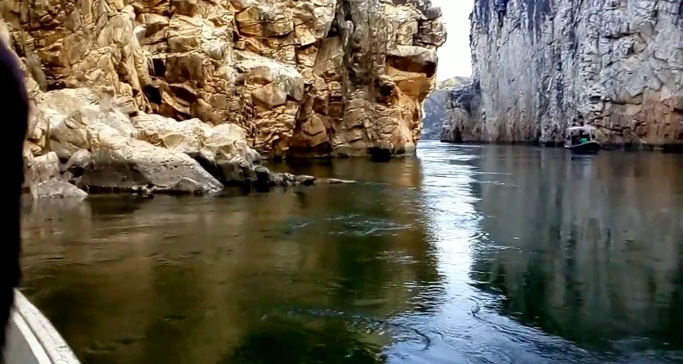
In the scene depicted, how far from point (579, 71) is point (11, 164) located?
202 feet

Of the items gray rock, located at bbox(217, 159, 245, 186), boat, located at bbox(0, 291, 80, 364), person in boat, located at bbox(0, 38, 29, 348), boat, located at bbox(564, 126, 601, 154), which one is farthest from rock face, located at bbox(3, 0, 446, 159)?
person in boat, located at bbox(0, 38, 29, 348)

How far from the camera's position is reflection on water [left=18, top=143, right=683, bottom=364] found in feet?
20.3

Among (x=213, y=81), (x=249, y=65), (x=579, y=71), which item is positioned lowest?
(x=213, y=81)

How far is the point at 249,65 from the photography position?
3488 centimetres

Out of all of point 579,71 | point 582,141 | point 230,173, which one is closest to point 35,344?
point 230,173

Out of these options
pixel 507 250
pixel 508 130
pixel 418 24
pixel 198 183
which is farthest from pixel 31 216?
pixel 508 130

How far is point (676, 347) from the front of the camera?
619 cm

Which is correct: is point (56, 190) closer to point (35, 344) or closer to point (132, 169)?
point (132, 169)

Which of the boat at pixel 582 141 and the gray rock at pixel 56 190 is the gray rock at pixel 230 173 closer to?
the gray rock at pixel 56 190

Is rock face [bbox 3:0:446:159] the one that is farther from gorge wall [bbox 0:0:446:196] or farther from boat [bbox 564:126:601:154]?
boat [bbox 564:126:601:154]

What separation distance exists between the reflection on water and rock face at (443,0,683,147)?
124 ft

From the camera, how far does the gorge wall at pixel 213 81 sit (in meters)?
19.6

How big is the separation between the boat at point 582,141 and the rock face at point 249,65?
1113 centimetres

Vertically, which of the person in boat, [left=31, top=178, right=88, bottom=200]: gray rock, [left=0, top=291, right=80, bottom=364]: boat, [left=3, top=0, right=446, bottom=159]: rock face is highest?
[left=3, top=0, right=446, bottom=159]: rock face
